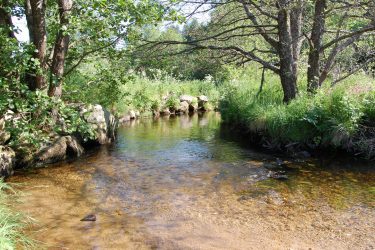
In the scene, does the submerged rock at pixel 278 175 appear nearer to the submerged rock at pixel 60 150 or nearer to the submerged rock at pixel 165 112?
the submerged rock at pixel 60 150

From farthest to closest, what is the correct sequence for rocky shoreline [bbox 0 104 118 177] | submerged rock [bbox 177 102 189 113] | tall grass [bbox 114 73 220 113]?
submerged rock [bbox 177 102 189 113] → tall grass [bbox 114 73 220 113] → rocky shoreline [bbox 0 104 118 177]

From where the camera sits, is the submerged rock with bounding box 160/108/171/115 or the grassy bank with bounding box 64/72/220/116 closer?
the grassy bank with bounding box 64/72/220/116

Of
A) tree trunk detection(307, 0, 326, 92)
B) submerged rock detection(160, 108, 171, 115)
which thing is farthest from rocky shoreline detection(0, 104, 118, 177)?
submerged rock detection(160, 108, 171, 115)

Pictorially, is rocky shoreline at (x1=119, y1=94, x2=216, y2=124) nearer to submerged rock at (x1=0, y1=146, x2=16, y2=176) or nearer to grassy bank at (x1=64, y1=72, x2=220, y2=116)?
grassy bank at (x1=64, y1=72, x2=220, y2=116)

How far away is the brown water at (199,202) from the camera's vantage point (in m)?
4.47

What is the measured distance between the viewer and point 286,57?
407 inches

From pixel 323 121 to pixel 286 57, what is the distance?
2664 millimetres

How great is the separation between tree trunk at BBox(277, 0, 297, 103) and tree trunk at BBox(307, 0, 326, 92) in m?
0.52

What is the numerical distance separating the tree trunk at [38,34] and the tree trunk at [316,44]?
6740 mm

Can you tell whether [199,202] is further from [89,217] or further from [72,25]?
[72,25]

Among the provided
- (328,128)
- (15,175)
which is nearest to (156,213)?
(15,175)

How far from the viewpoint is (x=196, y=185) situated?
6.66 m

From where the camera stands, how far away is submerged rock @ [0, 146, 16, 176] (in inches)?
263

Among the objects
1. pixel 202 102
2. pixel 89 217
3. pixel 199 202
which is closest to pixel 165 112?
pixel 202 102
